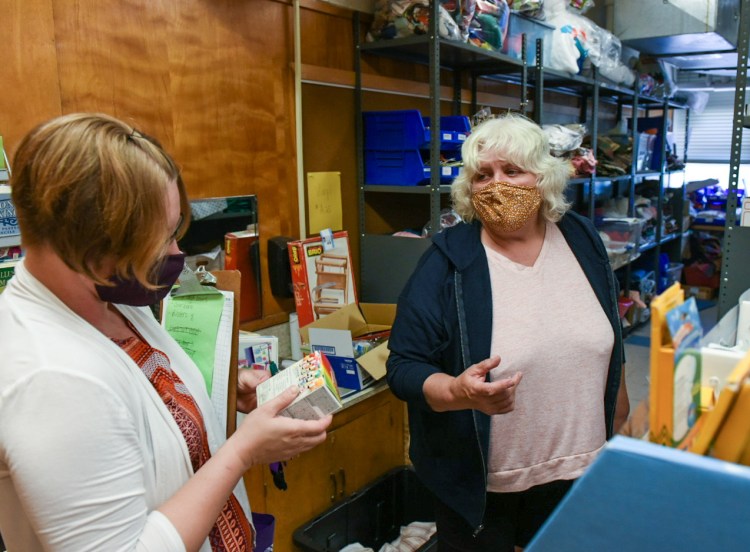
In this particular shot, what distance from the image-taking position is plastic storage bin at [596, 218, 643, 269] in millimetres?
4453

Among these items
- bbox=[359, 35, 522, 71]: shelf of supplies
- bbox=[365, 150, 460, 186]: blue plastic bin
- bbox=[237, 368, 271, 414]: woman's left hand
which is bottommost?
bbox=[237, 368, 271, 414]: woman's left hand

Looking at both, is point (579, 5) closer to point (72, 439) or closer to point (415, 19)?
point (415, 19)

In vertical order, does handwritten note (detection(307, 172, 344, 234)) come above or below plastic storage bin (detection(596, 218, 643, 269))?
above

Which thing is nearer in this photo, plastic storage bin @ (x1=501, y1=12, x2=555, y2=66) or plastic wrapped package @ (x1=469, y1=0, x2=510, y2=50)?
plastic wrapped package @ (x1=469, y1=0, x2=510, y2=50)

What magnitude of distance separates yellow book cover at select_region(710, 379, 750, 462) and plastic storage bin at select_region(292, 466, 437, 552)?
1.82 meters

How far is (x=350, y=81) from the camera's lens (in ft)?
9.03

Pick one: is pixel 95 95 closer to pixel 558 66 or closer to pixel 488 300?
pixel 488 300

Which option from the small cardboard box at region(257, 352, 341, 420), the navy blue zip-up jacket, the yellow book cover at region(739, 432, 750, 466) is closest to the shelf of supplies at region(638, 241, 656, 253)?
the navy blue zip-up jacket

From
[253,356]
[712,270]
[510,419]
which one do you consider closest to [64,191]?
[510,419]

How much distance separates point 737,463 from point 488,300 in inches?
34.9

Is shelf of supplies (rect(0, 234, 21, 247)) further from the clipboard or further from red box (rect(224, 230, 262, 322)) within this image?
red box (rect(224, 230, 262, 322))

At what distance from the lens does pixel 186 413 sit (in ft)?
3.29

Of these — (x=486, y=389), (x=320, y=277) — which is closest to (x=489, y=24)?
(x=320, y=277)

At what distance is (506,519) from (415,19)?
6.46ft
